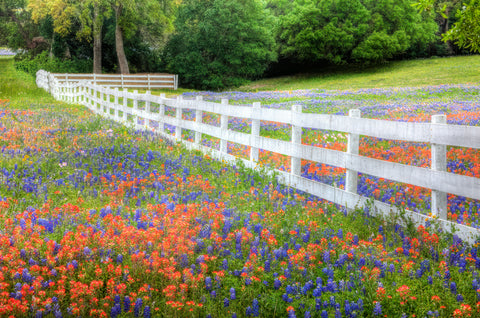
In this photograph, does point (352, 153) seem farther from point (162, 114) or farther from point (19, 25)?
point (19, 25)

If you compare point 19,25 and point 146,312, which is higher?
point 19,25

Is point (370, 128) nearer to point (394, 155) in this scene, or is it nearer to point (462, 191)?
point (462, 191)

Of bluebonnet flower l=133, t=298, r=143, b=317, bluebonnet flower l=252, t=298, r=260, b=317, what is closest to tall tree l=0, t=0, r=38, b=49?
bluebonnet flower l=133, t=298, r=143, b=317

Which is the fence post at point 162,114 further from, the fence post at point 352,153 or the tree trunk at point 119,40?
the tree trunk at point 119,40

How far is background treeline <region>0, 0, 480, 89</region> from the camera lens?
1742 inches

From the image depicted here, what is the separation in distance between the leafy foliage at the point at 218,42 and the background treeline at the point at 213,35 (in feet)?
0.33

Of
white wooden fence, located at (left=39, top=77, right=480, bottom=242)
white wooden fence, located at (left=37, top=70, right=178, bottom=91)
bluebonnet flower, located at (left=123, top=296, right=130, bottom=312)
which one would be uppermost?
white wooden fence, located at (left=37, top=70, right=178, bottom=91)

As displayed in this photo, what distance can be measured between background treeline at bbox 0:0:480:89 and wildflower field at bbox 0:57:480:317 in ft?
120

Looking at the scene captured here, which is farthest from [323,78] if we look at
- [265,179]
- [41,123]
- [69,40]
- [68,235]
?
[68,235]

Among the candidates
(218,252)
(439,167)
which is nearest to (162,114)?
(218,252)

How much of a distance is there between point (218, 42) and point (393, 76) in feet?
56.2

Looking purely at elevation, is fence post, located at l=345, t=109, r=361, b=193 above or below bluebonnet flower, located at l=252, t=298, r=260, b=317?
above

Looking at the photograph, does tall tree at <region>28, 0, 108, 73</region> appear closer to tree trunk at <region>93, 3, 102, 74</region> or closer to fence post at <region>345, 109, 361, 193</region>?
tree trunk at <region>93, 3, 102, 74</region>

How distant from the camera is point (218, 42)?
47281 mm
